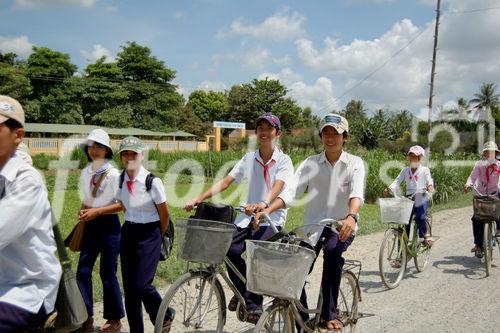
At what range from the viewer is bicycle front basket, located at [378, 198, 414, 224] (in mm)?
6508

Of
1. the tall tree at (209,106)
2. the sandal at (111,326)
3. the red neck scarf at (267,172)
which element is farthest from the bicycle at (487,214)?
the tall tree at (209,106)

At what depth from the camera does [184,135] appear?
52.1 m

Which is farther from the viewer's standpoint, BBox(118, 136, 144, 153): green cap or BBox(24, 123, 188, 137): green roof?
BBox(24, 123, 188, 137): green roof

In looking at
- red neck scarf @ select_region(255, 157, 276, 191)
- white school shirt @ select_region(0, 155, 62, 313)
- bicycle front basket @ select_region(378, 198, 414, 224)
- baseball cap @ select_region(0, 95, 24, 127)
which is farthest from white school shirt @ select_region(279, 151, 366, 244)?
→ bicycle front basket @ select_region(378, 198, 414, 224)

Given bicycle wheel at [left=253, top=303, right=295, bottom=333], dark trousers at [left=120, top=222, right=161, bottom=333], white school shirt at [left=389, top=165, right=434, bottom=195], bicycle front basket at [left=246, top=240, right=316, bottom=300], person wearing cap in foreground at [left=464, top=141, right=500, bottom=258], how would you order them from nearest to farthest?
bicycle front basket at [left=246, top=240, right=316, bottom=300] → bicycle wheel at [left=253, top=303, right=295, bottom=333] → dark trousers at [left=120, top=222, right=161, bottom=333] → white school shirt at [left=389, top=165, right=434, bottom=195] → person wearing cap in foreground at [left=464, top=141, right=500, bottom=258]

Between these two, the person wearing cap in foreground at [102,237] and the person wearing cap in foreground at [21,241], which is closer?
the person wearing cap in foreground at [21,241]

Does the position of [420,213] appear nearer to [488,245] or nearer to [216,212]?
[488,245]

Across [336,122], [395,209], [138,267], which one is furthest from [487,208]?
[138,267]

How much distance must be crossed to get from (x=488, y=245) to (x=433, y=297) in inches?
76.8

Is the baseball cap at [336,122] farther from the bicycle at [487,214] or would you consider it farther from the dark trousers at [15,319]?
the bicycle at [487,214]

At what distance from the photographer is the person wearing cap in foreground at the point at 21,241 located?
2057 millimetres

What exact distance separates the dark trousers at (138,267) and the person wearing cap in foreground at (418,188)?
174 inches

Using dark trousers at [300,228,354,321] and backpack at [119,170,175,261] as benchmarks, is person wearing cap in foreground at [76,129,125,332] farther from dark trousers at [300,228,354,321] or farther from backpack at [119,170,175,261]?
dark trousers at [300,228,354,321]

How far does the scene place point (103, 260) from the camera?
14.9ft
